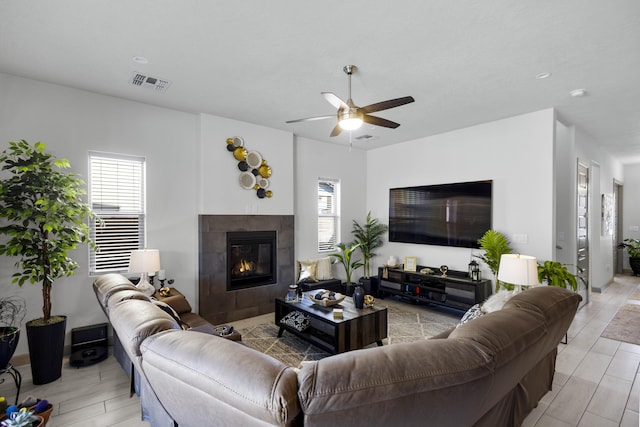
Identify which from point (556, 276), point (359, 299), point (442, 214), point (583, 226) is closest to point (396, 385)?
point (359, 299)

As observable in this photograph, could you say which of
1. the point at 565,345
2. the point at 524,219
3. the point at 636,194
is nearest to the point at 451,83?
the point at 524,219

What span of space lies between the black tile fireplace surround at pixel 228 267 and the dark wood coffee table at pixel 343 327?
1.11m

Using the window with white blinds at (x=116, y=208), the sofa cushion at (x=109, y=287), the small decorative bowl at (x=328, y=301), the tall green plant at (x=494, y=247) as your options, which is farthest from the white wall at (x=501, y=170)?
the sofa cushion at (x=109, y=287)

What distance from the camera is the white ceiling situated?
7.11 feet

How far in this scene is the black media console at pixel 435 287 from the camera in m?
4.41

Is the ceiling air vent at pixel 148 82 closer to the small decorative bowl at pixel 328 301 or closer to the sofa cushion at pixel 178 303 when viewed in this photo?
the sofa cushion at pixel 178 303

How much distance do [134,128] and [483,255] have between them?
517 cm

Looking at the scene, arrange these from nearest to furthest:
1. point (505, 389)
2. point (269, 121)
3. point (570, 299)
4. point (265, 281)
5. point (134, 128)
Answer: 1. point (505, 389)
2. point (570, 299)
3. point (134, 128)
4. point (269, 121)
5. point (265, 281)

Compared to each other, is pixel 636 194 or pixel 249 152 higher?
pixel 249 152

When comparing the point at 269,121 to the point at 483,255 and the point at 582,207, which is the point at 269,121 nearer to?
the point at 483,255

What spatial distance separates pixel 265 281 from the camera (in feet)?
16.3

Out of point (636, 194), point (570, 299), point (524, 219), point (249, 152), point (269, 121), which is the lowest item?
point (570, 299)

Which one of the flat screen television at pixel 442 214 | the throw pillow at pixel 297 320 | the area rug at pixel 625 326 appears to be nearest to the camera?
the throw pillow at pixel 297 320

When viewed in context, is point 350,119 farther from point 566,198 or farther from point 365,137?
point 566,198
